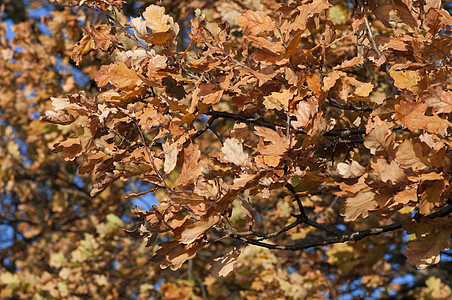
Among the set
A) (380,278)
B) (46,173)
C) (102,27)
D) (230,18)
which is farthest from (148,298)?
(102,27)

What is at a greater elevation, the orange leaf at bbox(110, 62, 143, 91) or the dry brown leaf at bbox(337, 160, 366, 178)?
the orange leaf at bbox(110, 62, 143, 91)

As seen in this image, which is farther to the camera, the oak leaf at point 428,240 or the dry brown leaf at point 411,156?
the oak leaf at point 428,240

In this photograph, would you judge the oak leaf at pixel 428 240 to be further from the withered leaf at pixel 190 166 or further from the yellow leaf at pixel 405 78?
the withered leaf at pixel 190 166

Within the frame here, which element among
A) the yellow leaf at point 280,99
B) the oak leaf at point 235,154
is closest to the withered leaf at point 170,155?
the oak leaf at point 235,154

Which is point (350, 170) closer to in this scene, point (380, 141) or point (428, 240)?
point (380, 141)

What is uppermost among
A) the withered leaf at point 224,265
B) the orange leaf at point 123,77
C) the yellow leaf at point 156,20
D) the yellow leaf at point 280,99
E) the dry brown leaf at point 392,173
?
the yellow leaf at point 156,20

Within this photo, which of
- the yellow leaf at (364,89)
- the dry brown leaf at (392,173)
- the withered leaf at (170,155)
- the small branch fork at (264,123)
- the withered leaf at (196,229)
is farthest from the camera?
the small branch fork at (264,123)

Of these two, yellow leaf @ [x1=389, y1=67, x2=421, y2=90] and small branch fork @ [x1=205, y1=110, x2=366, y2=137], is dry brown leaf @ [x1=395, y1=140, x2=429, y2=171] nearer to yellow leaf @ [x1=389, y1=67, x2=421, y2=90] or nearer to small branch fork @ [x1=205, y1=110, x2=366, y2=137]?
yellow leaf @ [x1=389, y1=67, x2=421, y2=90]

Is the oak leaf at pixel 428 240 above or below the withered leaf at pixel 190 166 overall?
below

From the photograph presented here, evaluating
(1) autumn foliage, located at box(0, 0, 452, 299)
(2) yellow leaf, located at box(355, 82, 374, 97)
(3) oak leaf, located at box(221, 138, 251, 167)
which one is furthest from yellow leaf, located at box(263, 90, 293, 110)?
(2) yellow leaf, located at box(355, 82, 374, 97)

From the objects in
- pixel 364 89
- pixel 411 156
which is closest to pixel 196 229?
pixel 411 156

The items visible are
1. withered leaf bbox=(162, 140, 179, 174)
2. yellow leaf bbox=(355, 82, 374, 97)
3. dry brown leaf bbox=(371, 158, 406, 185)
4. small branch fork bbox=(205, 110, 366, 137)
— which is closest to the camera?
dry brown leaf bbox=(371, 158, 406, 185)

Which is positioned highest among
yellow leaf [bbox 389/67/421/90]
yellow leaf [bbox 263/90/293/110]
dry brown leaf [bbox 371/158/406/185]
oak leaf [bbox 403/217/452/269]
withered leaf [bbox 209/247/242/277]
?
yellow leaf [bbox 263/90/293/110]

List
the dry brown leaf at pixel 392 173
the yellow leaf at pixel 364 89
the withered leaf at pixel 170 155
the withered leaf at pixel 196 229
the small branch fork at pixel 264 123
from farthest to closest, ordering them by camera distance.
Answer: the small branch fork at pixel 264 123 < the yellow leaf at pixel 364 89 < the withered leaf at pixel 170 155 < the withered leaf at pixel 196 229 < the dry brown leaf at pixel 392 173
